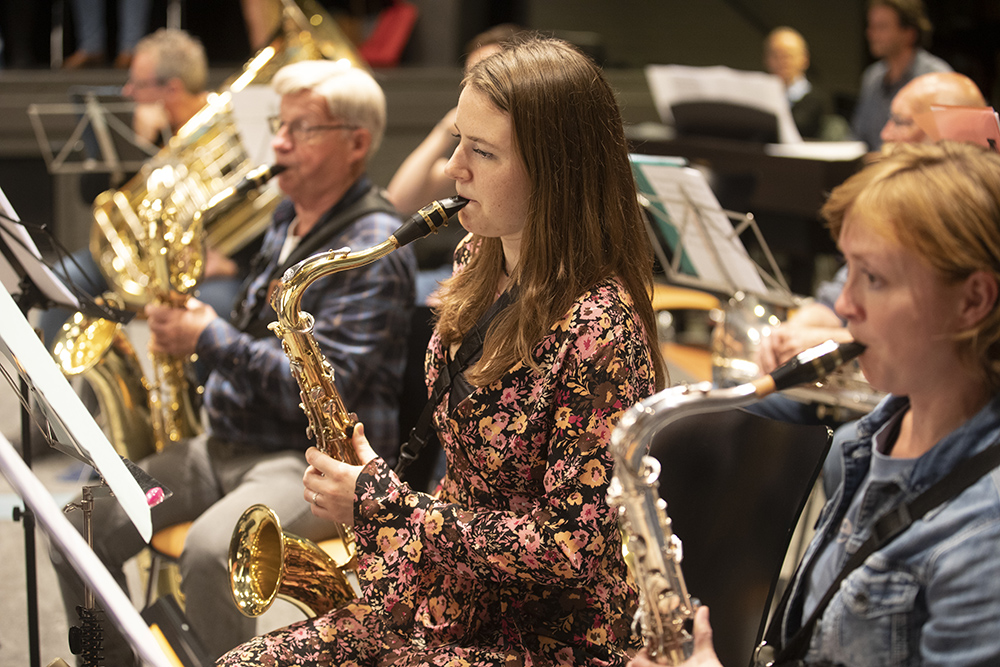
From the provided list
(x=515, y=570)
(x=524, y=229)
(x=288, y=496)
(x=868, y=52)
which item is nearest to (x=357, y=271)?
(x=288, y=496)

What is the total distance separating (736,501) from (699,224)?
1258 millimetres

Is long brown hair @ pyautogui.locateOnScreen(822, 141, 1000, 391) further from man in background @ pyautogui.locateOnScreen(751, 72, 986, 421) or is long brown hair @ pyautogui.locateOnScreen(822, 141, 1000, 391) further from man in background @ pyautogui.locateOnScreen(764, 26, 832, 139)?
man in background @ pyautogui.locateOnScreen(764, 26, 832, 139)

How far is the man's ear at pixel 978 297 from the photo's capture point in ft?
3.57

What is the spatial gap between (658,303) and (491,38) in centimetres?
140

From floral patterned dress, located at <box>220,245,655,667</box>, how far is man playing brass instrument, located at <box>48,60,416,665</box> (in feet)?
1.95

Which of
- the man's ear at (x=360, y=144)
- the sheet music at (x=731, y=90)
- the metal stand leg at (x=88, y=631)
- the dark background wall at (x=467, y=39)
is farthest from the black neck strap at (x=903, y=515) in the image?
the dark background wall at (x=467, y=39)

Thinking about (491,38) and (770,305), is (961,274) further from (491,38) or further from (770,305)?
(491,38)

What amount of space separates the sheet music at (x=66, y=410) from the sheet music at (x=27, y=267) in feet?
2.04

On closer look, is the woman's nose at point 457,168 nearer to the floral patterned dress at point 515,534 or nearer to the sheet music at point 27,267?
the floral patterned dress at point 515,534

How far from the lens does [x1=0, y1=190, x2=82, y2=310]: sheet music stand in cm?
186

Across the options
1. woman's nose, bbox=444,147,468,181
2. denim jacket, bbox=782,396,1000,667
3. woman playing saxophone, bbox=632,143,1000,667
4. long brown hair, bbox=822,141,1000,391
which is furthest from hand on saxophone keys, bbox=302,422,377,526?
long brown hair, bbox=822,141,1000,391

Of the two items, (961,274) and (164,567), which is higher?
(961,274)

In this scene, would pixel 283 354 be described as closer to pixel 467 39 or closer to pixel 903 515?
pixel 903 515

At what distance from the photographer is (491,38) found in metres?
4.20
